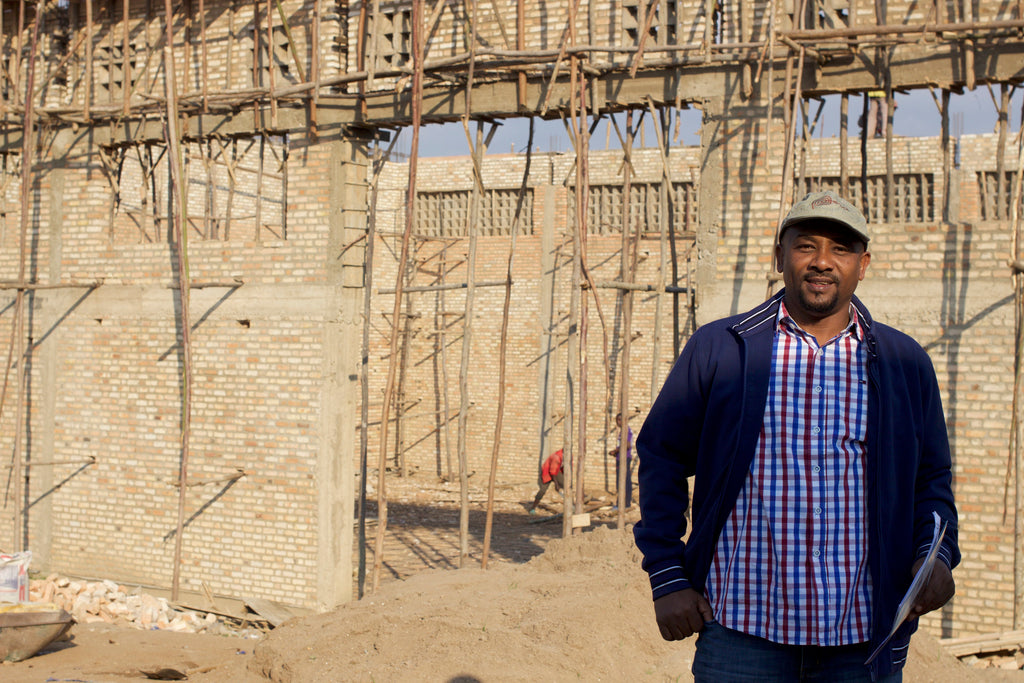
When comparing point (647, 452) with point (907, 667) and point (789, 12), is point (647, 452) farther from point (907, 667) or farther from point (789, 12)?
point (789, 12)

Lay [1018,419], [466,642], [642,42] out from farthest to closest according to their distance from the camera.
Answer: [642,42], [1018,419], [466,642]

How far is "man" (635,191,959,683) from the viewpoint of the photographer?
8.26ft

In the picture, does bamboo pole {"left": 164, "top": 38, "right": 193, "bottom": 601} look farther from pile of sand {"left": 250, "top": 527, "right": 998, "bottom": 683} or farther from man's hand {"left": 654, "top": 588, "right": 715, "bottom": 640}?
man's hand {"left": 654, "top": 588, "right": 715, "bottom": 640}

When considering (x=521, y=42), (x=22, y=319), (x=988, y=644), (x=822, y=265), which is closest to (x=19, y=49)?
(x=22, y=319)

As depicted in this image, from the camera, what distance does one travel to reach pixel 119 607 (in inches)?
382

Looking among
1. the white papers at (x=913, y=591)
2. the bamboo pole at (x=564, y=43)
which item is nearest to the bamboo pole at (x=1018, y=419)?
the bamboo pole at (x=564, y=43)

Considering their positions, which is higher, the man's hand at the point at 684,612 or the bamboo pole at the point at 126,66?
the bamboo pole at the point at 126,66

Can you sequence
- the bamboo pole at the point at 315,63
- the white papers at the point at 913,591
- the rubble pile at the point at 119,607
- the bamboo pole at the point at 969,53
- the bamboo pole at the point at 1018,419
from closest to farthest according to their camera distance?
1. the white papers at the point at 913,591
2. the bamboo pole at the point at 1018,419
3. the bamboo pole at the point at 969,53
4. the bamboo pole at the point at 315,63
5. the rubble pile at the point at 119,607

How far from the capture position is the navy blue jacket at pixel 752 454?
8.37 feet

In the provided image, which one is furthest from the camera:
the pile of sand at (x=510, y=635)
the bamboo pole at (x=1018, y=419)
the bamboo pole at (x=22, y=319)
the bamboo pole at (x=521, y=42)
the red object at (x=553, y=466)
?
the red object at (x=553, y=466)

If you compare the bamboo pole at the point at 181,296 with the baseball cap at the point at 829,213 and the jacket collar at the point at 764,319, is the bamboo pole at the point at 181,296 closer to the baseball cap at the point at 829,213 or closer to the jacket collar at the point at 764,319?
the jacket collar at the point at 764,319

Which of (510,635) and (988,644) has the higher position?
(510,635)

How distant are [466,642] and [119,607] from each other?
15.5ft

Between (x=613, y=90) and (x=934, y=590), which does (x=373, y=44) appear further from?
(x=934, y=590)
